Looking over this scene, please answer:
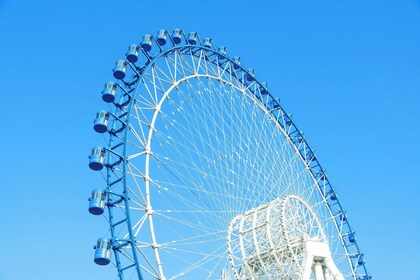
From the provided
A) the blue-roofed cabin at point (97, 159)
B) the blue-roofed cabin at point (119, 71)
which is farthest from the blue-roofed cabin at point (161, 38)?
the blue-roofed cabin at point (97, 159)

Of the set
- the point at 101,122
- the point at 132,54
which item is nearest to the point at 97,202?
the point at 101,122

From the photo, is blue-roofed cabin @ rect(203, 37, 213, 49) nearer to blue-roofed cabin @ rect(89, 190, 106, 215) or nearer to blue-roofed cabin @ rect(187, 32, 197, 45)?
blue-roofed cabin @ rect(187, 32, 197, 45)

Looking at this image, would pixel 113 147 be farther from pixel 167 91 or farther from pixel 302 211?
pixel 302 211

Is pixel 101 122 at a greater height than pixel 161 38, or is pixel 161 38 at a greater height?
pixel 161 38

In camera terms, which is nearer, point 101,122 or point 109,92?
point 101,122

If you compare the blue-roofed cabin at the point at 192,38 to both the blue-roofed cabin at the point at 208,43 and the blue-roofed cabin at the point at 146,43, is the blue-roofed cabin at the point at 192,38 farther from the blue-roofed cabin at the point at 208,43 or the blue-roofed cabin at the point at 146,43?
the blue-roofed cabin at the point at 146,43

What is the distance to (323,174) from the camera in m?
34.0

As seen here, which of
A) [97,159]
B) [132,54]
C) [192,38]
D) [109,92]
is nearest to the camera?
[97,159]

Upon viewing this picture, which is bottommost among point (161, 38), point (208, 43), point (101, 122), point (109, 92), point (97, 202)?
point (97, 202)

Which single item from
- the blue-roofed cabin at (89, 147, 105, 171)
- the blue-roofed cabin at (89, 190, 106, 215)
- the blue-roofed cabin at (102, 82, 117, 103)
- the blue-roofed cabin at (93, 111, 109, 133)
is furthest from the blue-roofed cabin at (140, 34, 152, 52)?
the blue-roofed cabin at (89, 190, 106, 215)

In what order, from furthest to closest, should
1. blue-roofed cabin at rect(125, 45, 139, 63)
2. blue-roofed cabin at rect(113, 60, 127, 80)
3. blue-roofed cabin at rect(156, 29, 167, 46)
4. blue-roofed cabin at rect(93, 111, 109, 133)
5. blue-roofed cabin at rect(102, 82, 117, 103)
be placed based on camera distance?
1. blue-roofed cabin at rect(156, 29, 167, 46)
2. blue-roofed cabin at rect(125, 45, 139, 63)
3. blue-roofed cabin at rect(113, 60, 127, 80)
4. blue-roofed cabin at rect(102, 82, 117, 103)
5. blue-roofed cabin at rect(93, 111, 109, 133)

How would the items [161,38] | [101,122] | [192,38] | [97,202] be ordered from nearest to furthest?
[97,202] < [101,122] < [161,38] < [192,38]

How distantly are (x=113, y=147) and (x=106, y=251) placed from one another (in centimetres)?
416

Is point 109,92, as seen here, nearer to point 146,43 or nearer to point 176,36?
point 146,43
